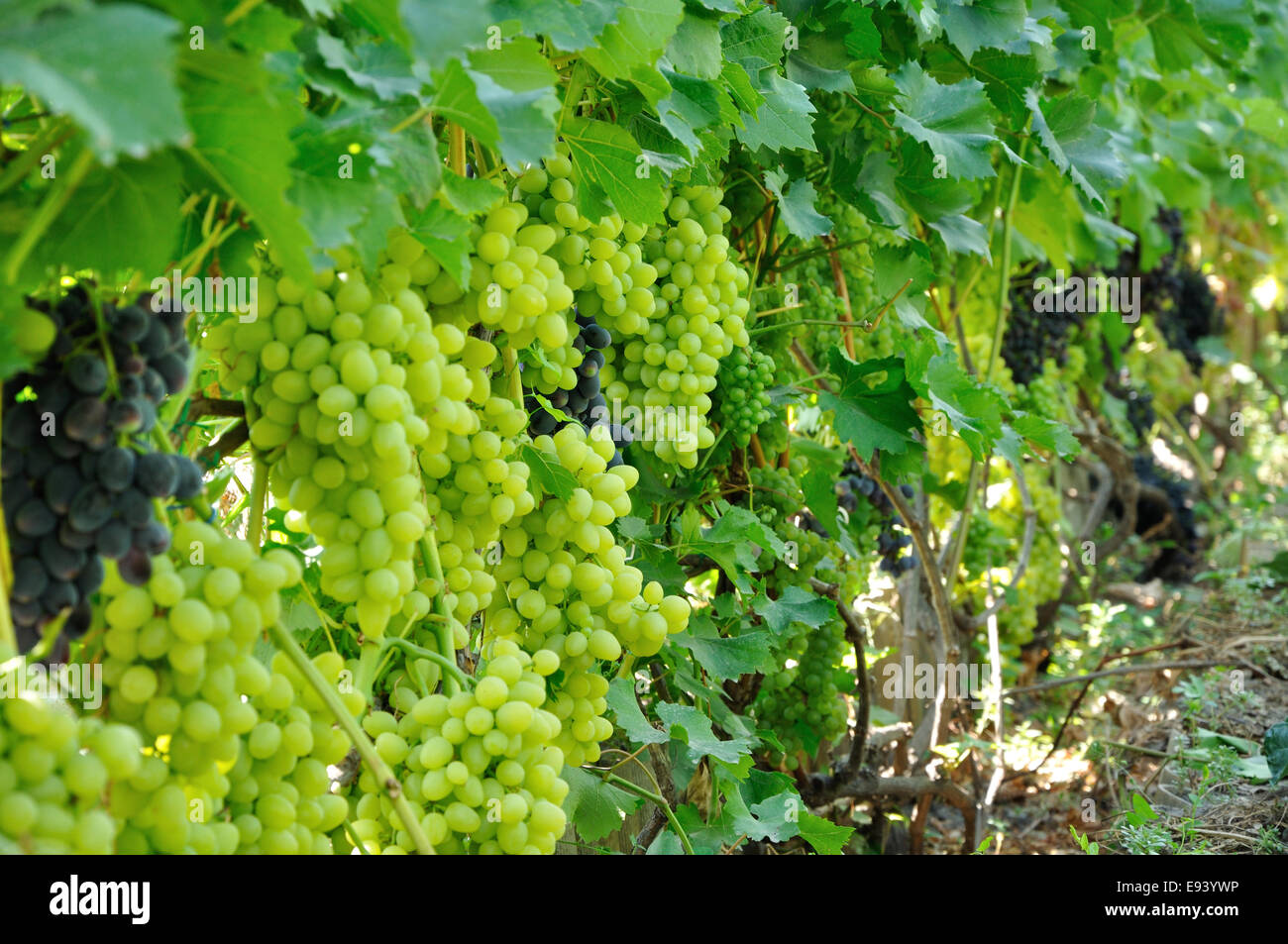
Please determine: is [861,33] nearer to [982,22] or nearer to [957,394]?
[982,22]

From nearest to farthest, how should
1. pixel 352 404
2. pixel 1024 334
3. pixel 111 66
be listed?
pixel 111 66, pixel 352 404, pixel 1024 334

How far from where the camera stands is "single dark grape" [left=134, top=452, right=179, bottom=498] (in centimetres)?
61

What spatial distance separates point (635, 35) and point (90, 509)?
626 mm

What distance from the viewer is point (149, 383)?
63cm

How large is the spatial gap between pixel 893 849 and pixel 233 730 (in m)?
1.85

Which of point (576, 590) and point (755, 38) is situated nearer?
point (576, 590)

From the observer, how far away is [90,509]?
1.94ft

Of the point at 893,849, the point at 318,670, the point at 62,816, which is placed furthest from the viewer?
the point at 893,849

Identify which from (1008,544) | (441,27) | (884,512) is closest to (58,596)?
(441,27)

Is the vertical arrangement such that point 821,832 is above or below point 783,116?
below

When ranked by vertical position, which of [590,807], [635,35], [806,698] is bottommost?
[806,698]

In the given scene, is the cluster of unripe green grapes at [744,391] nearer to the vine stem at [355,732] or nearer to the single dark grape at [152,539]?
the vine stem at [355,732]
